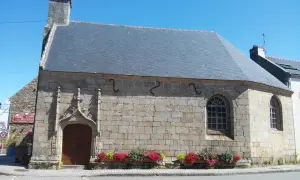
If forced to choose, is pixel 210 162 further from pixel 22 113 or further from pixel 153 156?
pixel 22 113

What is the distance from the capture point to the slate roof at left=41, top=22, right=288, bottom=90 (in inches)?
488

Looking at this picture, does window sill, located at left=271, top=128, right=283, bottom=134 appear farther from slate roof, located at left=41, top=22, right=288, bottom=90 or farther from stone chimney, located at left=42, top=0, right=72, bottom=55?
stone chimney, located at left=42, top=0, right=72, bottom=55

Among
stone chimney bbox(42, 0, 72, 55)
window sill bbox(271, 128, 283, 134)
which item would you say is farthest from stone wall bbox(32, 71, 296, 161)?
stone chimney bbox(42, 0, 72, 55)

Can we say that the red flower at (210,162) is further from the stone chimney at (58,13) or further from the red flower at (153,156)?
the stone chimney at (58,13)

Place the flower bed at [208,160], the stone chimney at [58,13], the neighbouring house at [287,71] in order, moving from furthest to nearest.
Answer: the neighbouring house at [287,71] < the stone chimney at [58,13] < the flower bed at [208,160]

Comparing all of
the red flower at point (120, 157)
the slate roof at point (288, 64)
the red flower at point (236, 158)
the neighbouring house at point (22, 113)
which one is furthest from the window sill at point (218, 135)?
the neighbouring house at point (22, 113)

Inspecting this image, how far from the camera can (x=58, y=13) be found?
15.2 m

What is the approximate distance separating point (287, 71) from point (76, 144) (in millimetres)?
13508

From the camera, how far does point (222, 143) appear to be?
12.3 metres

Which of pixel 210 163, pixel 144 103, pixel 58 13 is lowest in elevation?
pixel 210 163

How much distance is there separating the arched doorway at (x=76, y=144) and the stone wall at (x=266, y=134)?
715 centimetres

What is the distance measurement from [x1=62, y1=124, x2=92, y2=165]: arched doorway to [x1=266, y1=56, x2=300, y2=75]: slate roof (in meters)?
13.3

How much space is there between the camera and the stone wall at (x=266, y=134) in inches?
501

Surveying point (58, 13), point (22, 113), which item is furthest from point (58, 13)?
point (22, 113)
